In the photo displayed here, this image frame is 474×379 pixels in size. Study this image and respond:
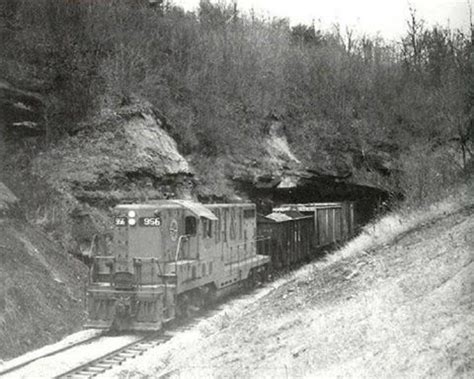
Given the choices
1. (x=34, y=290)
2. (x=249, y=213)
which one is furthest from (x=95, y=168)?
(x=34, y=290)

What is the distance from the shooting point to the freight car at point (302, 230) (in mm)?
22984

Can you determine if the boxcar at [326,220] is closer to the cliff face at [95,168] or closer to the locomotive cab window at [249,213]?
the cliff face at [95,168]

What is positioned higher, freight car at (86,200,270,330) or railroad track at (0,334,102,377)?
freight car at (86,200,270,330)

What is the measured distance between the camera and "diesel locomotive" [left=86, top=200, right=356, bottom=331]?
13.5 m

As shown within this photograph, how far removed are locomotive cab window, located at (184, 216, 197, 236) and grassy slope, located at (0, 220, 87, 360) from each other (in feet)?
11.7

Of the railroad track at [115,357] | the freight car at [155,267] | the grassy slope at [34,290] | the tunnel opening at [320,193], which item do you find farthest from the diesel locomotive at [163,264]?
the tunnel opening at [320,193]

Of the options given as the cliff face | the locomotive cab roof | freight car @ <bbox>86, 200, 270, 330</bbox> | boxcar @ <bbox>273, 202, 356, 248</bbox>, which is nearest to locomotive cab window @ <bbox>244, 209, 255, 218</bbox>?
freight car @ <bbox>86, 200, 270, 330</bbox>

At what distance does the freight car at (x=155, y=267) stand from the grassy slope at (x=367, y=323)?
5.42 feet

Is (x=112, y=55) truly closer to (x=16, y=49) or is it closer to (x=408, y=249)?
(x=16, y=49)

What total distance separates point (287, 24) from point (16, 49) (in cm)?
3368

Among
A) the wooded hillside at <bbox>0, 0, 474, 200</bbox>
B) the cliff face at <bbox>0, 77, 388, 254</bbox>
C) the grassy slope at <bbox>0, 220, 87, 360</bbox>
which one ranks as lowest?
the grassy slope at <bbox>0, 220, 87, 360</bbox>

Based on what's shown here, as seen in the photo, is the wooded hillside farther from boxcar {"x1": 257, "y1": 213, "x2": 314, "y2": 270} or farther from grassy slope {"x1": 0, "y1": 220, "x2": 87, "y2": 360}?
grassy slope {"x1": 0, "y1": 220, "x2": 87, "y2": 360}

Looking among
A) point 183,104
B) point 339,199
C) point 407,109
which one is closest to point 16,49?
point 183,104

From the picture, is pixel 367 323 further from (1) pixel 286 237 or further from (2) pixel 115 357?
(1) pixel 286 237
